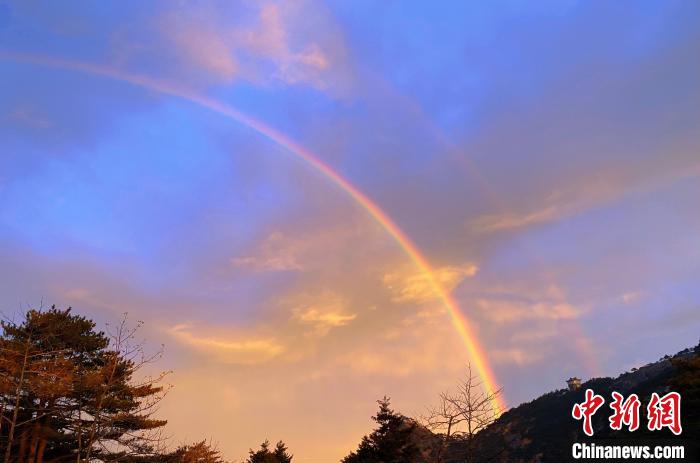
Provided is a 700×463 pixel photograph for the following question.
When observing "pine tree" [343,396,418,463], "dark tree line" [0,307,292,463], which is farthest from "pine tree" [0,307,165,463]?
"pine tree" [343,396,418,463]

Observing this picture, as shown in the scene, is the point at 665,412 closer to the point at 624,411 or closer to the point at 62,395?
the point at 624,411

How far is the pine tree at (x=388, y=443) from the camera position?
3625 centimetres

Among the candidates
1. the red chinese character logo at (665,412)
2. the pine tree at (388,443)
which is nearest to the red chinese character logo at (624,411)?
the red chinese character logo at (665,412)

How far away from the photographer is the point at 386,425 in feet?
123

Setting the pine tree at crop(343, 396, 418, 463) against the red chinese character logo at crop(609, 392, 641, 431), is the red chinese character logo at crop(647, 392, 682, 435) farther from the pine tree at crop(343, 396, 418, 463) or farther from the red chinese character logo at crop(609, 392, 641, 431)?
the pine tree at crop(343, 396, 418, 463)

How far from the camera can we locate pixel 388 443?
36.7 m

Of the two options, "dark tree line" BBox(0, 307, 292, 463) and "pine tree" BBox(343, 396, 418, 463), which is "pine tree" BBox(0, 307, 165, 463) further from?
"pine tree" BBox(343, 396, 418, 463)

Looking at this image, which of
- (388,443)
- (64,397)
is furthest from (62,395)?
(388,443)

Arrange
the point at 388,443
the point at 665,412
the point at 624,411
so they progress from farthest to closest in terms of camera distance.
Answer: the point at 388,443, the point at 665,412, the point at 624,411

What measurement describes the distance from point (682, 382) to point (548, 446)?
68.2m

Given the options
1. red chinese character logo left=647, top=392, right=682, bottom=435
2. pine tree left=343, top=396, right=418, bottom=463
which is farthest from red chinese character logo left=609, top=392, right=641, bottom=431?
pine tree left=343, top=396, right=418, bottom=463

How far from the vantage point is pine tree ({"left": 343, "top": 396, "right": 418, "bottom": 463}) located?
36250 millimetres

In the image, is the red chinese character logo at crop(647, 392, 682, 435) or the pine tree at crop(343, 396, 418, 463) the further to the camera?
the pine tree at crop(343, 396, 418, 463)

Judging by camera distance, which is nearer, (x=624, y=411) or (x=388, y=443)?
(x=624, y=411)
